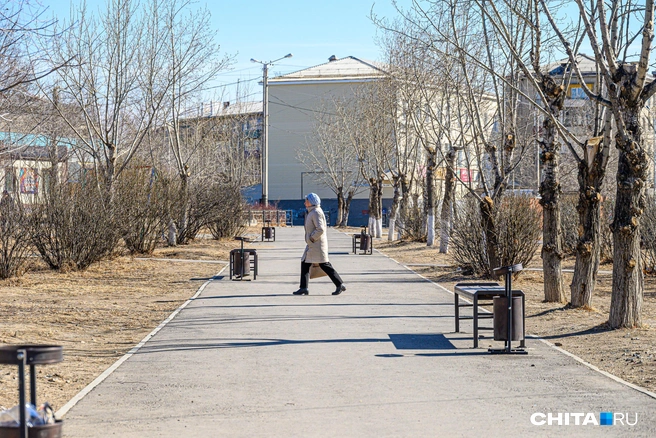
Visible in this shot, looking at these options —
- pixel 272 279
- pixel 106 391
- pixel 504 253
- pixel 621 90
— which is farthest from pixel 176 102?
pixel 106 391

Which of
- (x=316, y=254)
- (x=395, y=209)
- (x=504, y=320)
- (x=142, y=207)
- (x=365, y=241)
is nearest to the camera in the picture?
(x=504, y=320)

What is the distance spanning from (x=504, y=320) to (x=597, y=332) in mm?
2125

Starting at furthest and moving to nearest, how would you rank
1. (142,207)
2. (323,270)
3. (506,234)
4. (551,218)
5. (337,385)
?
(142,207)
(506,234)
(323,270)
(551,218)
(337,385)

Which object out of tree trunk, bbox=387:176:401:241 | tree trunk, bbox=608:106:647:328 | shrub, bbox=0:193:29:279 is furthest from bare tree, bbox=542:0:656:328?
tree trunk, bbox=387:176:401:241

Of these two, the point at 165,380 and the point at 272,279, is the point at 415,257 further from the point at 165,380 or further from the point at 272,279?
the point at 165,380

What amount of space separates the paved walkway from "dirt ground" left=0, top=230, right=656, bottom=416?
1.55 ft

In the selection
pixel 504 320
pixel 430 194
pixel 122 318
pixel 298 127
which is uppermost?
pixel 298 127

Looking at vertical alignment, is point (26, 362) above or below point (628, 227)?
below

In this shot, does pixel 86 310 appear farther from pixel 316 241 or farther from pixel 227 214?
pixel 227 214

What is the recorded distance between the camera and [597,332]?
446 inches

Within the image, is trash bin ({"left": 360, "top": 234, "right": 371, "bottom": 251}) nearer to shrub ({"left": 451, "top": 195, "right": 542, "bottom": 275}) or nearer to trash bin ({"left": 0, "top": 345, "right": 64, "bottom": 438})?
shrub ({"left": 451, "top": 195, "right": 542, "bottom": 275})

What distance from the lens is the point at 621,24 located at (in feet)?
46.1

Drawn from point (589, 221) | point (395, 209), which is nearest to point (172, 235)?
point (395, 209)

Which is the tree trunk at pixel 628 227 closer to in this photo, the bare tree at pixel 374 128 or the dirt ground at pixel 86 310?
the dirt ground at pixel 86 310
